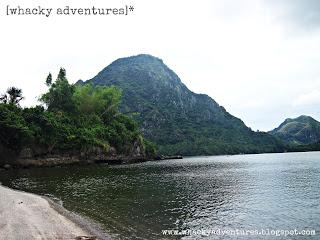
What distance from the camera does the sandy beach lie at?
58.4 feet

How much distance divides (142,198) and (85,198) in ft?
20.7

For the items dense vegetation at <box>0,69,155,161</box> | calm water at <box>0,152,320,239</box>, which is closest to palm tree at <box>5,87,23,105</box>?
dense vegetation at <box>0,69,155,161</box>

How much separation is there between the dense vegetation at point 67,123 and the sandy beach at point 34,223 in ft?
187

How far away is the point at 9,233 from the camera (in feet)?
58.2

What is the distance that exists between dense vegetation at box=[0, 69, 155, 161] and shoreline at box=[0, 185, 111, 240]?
57084mm

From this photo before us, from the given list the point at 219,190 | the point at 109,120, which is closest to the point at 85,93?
the point at 109,120

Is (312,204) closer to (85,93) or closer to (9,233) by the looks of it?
(9,233)

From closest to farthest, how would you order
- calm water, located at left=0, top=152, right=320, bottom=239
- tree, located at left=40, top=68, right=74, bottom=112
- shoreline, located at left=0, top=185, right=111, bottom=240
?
shoreline, located at left=0, top=185, right=111, bottom=240 < calm water, located at left=0, top=152, right=320, bottom=239 < tree, located at left=40, top=68, right=74, bottom=112

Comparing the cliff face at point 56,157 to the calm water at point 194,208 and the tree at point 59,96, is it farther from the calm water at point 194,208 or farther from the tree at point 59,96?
the calm water at point 194,208

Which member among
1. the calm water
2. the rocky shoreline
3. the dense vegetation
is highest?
the dense vegetation

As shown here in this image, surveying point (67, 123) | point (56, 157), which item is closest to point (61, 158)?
point (56, 157)

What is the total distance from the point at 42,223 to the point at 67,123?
282 feet

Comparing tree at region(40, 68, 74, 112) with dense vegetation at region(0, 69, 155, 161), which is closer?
dense vegetation at region(0, 69, 155, 161)

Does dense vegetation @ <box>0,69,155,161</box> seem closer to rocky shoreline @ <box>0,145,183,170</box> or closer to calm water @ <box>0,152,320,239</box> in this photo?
rocky shoreline @ <box>0,145,183,170</box>
